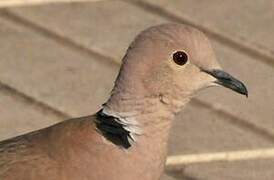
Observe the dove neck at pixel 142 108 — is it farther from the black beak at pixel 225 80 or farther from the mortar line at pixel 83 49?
the mortar line at pixel 83 49

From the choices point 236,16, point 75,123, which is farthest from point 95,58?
point 75,123

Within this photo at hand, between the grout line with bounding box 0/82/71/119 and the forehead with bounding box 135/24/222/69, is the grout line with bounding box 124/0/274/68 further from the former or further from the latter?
the forehead with bounding box 135/24/222/69

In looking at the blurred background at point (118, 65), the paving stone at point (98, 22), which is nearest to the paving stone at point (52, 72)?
the blurred background at point (118, 65)

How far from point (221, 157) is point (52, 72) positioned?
1.04 metres

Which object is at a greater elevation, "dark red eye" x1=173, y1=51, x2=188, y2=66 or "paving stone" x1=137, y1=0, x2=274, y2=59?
"dark red eye" x1=173, y1=51, x2=188, y2=66

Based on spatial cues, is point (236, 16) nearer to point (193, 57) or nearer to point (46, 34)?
point (46, 34)

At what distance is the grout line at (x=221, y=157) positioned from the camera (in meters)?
6.43

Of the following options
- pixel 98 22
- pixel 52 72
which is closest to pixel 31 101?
pixel 52 72

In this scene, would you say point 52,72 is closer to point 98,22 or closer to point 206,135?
point 98,22

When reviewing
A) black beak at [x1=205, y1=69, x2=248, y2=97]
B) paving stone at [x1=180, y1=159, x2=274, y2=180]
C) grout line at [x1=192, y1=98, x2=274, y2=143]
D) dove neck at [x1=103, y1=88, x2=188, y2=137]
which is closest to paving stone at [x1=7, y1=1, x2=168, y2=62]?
grout line at [x1=192, y1=98, x2=274, y2=143]

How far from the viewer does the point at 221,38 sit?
7.32 m

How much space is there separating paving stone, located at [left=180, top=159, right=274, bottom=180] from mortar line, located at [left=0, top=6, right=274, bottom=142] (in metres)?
0.19

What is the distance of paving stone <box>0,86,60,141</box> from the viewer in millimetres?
6578

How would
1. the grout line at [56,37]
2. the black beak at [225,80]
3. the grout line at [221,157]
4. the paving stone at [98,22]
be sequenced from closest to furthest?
the black beak at [225,80]
the grout line at [221,157]
the grout line at [56,37]
the paving stone at [98,22]
